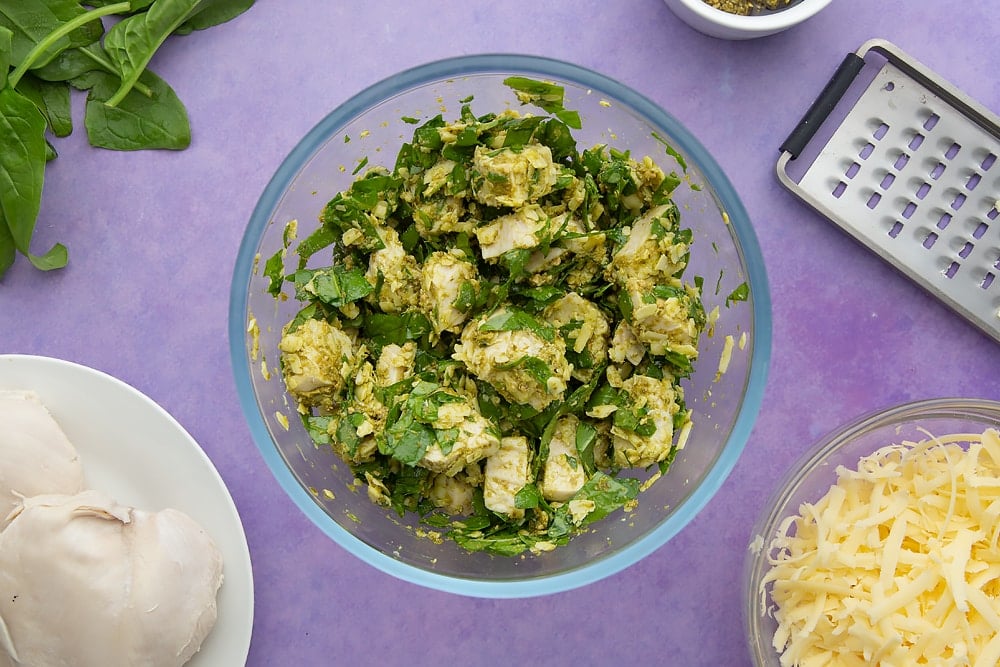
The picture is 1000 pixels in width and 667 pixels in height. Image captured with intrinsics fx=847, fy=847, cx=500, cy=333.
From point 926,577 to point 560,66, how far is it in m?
0.88

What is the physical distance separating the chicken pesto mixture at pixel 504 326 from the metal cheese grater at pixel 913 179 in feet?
1.31

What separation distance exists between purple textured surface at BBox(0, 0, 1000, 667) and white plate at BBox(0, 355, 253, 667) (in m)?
0.08

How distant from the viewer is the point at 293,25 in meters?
1.51

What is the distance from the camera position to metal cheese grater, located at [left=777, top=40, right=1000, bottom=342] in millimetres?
1425

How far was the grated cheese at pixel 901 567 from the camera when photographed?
1165mm

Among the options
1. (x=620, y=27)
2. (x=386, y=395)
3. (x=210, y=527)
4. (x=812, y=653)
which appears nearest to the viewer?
(x=386, y=395)

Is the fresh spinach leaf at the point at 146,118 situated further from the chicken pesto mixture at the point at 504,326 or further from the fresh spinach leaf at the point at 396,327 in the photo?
the fresh spinach leaf at the point at 396,327

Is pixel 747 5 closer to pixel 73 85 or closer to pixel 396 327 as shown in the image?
pixel 396 327

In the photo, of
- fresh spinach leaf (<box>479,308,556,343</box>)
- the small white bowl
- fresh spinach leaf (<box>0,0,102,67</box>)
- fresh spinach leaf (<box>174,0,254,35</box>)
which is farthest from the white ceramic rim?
fresh spinach leaf (<box>0,0,102,67</box>)

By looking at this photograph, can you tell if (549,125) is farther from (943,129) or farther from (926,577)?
(926,577)

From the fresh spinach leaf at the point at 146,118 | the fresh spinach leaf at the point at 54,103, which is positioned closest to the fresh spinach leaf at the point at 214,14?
the fresh spinach leaf at the point at 146,118

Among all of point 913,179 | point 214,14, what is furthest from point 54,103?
point 913,179

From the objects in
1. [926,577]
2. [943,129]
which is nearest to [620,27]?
[943,129]

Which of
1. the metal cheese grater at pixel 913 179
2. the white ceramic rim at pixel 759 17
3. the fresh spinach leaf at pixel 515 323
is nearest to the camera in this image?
the fresh spinach leaf at pixel 515 323
